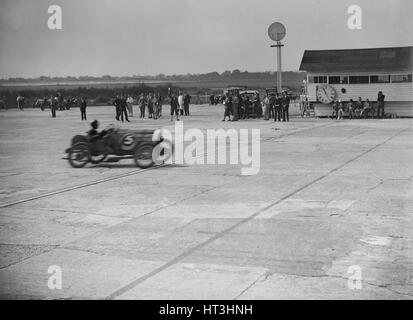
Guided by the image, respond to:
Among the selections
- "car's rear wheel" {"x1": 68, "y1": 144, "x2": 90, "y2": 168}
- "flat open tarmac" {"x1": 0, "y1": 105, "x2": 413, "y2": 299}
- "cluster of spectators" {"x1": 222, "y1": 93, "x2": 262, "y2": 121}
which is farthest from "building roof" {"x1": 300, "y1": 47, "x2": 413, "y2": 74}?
"car's rear wheel" {"x1": 68, "y1": 144, "x2": 90, "y2": 168}

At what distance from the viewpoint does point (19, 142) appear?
24.3 metres

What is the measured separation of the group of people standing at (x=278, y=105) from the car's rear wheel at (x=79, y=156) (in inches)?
763

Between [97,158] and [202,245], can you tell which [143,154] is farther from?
[202,245]

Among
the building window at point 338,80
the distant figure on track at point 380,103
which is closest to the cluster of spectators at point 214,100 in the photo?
the building window at point 338,80

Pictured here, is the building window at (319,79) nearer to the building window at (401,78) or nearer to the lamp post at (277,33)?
the lamp post at (277,33)

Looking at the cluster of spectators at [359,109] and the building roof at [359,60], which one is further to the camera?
the building roof at [359,60]

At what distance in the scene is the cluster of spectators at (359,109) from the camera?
3572 cm

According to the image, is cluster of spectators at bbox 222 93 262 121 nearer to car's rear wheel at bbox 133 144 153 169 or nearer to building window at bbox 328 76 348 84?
building window at bbox 328 76 348 84

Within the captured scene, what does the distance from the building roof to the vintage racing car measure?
23.1 m

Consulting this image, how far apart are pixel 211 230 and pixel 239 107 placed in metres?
27.8

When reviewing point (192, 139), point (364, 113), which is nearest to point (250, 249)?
point (192, 139)

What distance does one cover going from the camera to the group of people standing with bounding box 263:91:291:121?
3400 cm
